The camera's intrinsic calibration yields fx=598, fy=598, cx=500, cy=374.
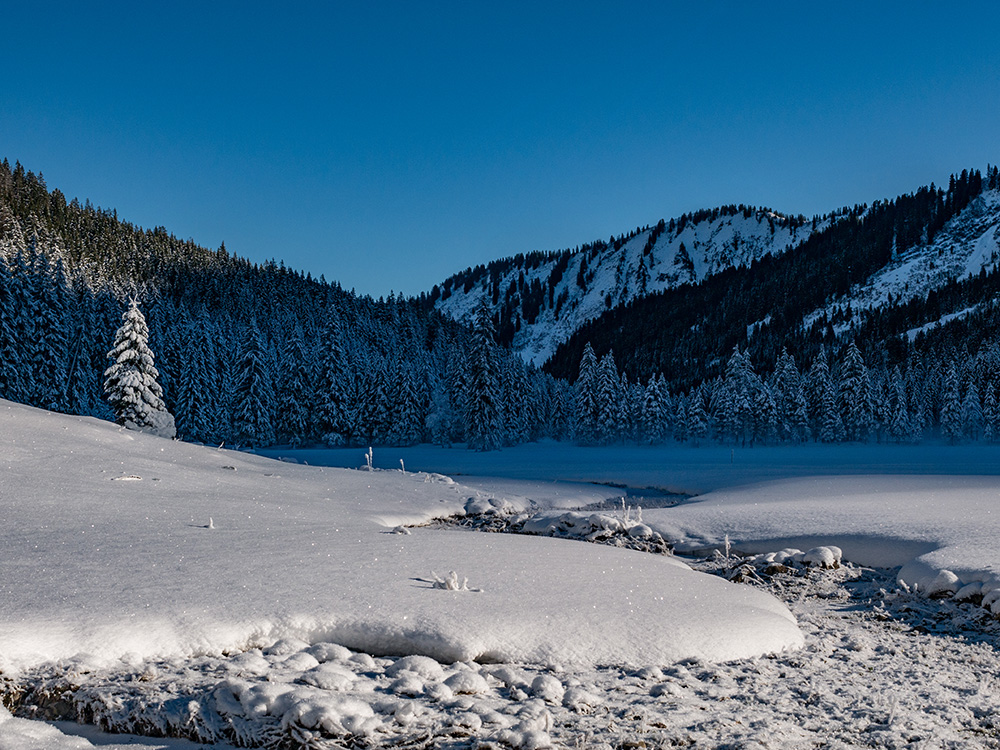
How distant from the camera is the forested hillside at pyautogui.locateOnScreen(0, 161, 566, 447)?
42.9m

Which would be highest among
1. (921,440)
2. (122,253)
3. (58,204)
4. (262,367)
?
(58,204)

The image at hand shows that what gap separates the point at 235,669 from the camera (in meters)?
4.67

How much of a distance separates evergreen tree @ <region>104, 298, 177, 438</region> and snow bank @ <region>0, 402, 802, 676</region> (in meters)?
19.1

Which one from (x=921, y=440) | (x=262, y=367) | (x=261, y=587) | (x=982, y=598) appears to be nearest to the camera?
(x=261, y=587)

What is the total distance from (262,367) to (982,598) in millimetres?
58063

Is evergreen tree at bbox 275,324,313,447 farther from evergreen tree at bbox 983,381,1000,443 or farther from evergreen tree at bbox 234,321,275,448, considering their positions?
evergreen tree at bbox 983,381,1000,443

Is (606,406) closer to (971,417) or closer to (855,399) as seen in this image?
(855,399)

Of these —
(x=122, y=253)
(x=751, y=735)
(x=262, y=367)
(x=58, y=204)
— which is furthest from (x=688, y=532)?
(x=58, y=204)

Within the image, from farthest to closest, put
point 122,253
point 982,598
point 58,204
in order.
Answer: point 58,204
point 122,253
point 982,598

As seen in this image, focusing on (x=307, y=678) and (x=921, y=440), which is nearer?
(x=307, y=678)

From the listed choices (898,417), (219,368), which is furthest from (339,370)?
(898,417)

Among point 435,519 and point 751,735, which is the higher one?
point 751,735

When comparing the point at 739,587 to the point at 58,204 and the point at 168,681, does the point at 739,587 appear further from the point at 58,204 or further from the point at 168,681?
the point at 58,204

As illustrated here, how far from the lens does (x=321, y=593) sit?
632cm
